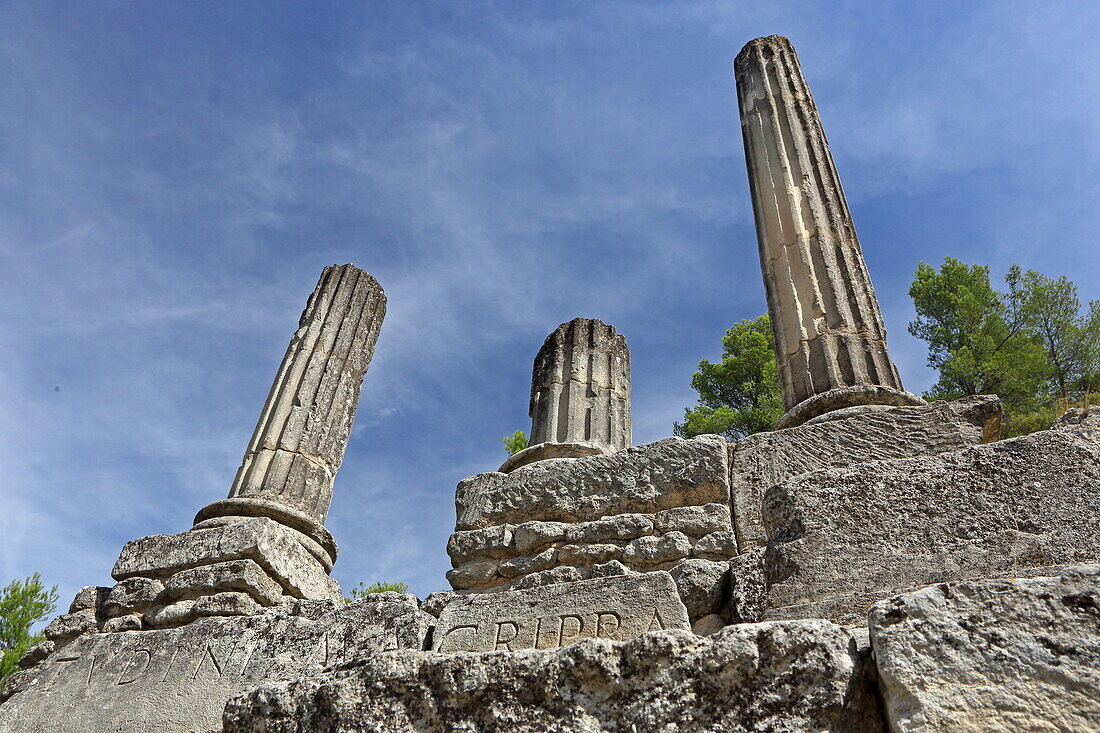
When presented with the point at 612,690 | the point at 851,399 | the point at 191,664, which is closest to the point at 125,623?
the point at 191,664

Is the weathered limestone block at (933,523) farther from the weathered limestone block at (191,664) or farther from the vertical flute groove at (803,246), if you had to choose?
the weathered limestone block at (191,664)

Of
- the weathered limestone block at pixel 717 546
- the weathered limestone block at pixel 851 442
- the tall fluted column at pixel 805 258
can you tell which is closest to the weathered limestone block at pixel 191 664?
the weathered limestone block at pixel 717 546

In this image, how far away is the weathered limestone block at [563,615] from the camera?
3090 millimetres

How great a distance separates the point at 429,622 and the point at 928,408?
103 inches

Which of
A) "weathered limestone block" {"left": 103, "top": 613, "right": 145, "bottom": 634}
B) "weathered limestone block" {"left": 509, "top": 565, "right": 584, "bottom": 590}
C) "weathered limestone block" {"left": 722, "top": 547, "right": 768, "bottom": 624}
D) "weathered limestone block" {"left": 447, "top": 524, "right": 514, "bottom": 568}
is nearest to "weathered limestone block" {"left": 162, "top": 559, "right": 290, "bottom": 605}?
"weathered limestone block" {"left": 103, "top": 613, "right": 145, "bottom": 634}

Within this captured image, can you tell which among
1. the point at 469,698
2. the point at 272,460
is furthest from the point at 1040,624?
the point at 272,460

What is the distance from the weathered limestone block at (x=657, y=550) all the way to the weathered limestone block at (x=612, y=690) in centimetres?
165

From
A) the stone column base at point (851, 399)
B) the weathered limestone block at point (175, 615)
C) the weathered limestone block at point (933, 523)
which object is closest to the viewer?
the weathered limestone block at point (933, 523)

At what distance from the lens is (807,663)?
1943mm

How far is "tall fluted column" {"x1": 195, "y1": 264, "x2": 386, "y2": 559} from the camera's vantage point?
6.52 meters

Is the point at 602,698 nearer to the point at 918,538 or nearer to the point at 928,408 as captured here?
the point at 918,538

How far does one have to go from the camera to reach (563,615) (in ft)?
10.5

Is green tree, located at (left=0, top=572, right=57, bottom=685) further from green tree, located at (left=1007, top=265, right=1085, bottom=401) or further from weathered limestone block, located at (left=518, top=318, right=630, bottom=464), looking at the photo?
green tree, located at (left=1007, top=265, right=1085, bottom=401)

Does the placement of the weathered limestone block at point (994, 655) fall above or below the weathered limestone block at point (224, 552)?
below
